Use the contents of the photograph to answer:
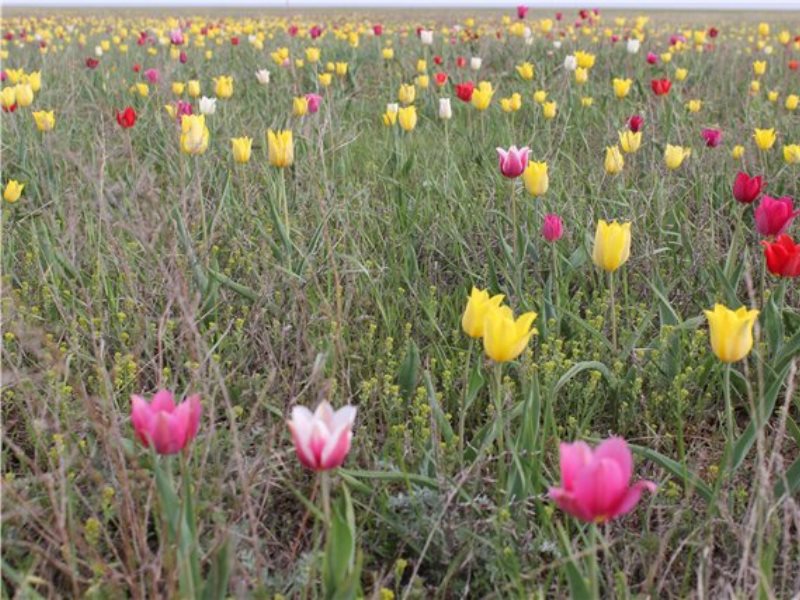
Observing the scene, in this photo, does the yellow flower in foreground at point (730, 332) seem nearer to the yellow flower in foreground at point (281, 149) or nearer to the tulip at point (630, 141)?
the yellow flower in foreground at point (281, 149)

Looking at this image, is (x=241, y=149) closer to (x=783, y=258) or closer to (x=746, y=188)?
(x=746, y=188)

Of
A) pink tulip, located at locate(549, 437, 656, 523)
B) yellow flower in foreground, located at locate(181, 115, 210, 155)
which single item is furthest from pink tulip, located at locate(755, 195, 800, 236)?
yellow flower in foreground, located at locate(181, 115, 210, 155)

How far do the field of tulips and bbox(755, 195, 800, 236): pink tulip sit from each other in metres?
0.01

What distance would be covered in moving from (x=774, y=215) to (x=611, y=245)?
43 centimetres

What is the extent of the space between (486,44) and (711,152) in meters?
3.91

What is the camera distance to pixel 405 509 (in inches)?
61.8

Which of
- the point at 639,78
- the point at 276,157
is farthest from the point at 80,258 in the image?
the point at 639,78

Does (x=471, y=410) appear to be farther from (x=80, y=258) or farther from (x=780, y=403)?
(x=80, y=258)

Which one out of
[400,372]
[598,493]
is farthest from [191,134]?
[598,493]

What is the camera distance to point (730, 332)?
1.49m

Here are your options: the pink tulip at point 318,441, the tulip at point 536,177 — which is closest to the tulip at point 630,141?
the tulip at point 536,177

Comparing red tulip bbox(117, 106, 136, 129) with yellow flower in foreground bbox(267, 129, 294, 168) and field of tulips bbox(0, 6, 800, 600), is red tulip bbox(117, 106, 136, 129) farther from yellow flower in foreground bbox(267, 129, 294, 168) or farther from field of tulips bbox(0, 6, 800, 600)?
yellow flower in foreground bbox(267, 129, 294, 168)

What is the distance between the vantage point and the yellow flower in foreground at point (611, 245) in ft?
6.36

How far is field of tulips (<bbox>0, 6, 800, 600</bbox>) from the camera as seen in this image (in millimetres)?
1312
